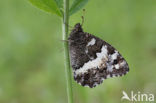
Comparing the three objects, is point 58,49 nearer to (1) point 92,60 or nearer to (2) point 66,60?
(1) point 92,60

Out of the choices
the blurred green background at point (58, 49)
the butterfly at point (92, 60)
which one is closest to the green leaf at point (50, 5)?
the butterfly at point (92, 60)

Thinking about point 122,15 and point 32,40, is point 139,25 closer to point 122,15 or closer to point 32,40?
point 122,15

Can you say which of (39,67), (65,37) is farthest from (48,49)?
(65,37)

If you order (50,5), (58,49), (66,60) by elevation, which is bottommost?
(66,60)

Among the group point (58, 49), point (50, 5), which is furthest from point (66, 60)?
point (58, 49)

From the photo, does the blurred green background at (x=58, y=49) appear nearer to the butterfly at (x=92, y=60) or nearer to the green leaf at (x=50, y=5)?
the butterfly at (x=92, y=60)

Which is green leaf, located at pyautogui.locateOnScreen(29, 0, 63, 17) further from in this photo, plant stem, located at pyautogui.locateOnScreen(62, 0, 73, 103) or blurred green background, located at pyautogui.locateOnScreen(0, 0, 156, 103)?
blurred green background, located at pyautogui.locateOnScreen(0, 0, 156, 103)

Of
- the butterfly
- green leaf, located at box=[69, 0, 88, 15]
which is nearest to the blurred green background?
the butterfly
